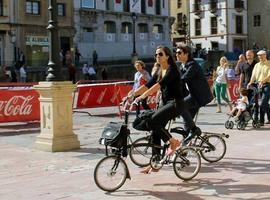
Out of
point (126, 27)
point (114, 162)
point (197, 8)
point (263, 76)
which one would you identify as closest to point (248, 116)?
point (263, 76)

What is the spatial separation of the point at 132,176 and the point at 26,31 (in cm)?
3805

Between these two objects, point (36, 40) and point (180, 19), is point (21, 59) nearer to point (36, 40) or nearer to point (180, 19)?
point (36, 40)

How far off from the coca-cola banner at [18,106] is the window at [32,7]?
3102 cm

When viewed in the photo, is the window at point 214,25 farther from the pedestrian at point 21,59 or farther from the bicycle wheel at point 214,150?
the bicycle wheel at point 214,150

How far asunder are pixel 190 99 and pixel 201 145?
0.78 metres

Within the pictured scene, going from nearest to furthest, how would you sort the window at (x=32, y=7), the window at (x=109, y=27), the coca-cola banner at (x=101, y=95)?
the coca-cola banner at (x=101, y=95) < the window at (x=32, y=7) < the window at (x=109, y=27)

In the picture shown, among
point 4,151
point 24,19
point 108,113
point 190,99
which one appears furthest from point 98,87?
point 24,19

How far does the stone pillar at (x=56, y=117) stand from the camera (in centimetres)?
1037

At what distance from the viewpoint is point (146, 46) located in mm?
56031

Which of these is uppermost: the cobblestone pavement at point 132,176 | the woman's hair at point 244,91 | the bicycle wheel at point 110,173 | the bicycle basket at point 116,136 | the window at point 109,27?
the window at point 109,27

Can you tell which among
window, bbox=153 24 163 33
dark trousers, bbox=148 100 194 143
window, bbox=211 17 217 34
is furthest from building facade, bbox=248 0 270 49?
dark trousers, bbox=148 100 194 143

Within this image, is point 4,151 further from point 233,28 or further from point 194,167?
point 233,28

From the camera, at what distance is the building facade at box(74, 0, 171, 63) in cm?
4988

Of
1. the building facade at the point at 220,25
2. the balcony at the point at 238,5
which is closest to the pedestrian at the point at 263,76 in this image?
the building facade at the point at 220,25
